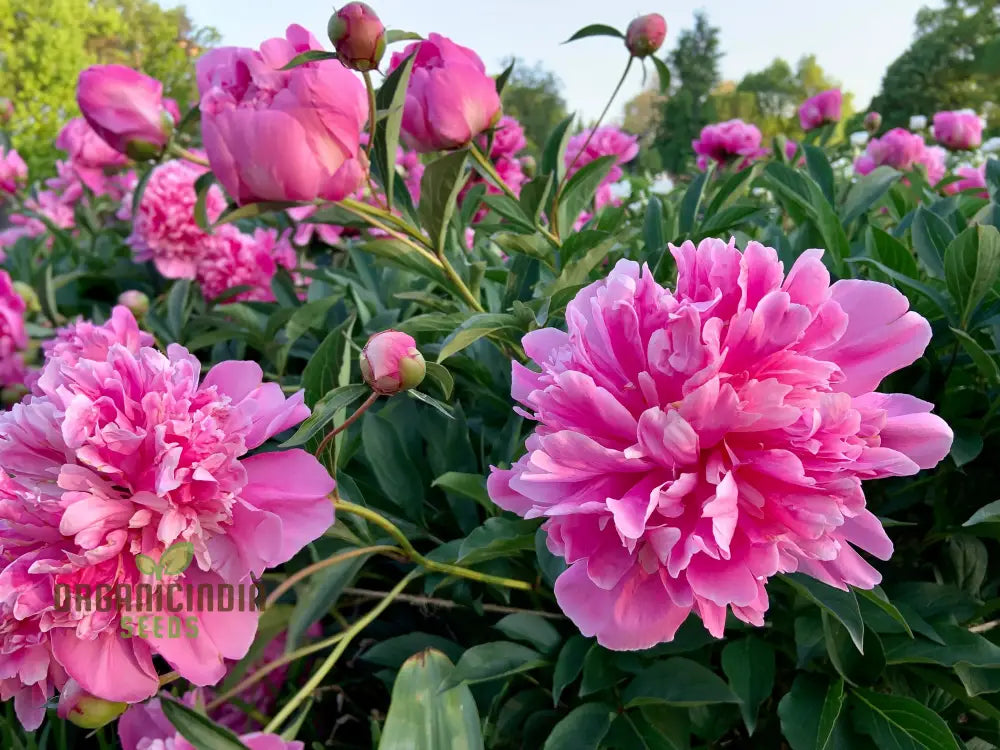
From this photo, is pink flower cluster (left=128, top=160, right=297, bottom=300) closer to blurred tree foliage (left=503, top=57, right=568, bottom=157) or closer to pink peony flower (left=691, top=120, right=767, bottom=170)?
pink peony flower (left=691, top=120, right=767, bottom=170)

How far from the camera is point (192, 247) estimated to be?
1.25 metres

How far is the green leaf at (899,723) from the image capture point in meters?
0.48

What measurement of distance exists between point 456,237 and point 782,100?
19575mm

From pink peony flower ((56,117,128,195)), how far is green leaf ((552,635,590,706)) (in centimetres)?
102

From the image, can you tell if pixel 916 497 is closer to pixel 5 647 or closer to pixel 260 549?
pixel 260 549

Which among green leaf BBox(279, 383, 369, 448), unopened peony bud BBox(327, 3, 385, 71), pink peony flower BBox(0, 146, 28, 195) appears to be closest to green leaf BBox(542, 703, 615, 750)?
green leaf BBox(279, 383, 369, 448)

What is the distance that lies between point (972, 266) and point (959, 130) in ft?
4.77

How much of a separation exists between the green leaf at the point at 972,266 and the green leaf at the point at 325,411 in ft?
1.50

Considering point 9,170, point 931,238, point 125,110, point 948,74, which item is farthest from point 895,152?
point 948,74

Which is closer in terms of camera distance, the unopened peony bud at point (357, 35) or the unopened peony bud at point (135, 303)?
the unopened peony bud at point (357, 35)

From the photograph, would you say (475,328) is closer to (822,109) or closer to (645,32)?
(645,32)

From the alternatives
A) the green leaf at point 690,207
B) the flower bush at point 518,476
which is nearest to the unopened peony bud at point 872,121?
the flower bush at point 518,476

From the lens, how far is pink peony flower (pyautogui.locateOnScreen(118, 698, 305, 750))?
1.48 feet

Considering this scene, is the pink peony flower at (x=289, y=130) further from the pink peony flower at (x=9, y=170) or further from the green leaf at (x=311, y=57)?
the pink peony flower at (x=9, y=170)
